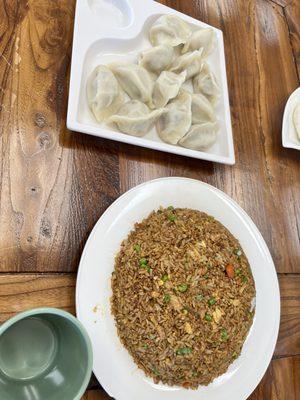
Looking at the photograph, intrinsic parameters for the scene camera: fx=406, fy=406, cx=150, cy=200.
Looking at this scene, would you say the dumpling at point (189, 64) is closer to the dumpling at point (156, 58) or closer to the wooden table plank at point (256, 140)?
the dumpling at point (156, 58)

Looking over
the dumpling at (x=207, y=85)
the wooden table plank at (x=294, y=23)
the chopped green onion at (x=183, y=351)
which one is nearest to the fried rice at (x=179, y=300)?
the chopped green onion at (x=183, y=351)

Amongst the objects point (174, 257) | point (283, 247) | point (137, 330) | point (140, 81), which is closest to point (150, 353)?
point (137, 330)

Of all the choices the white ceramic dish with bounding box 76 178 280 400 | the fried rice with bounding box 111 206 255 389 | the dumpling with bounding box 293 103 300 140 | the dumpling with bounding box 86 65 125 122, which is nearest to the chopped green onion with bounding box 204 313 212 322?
the fried rice with bounding box 111 206 255 389

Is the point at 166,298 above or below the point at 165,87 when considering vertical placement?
below

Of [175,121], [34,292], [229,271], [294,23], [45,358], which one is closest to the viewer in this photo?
[45,358]

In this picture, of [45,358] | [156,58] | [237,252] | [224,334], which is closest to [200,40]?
[156,58]

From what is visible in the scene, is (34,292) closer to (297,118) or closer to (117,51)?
(117,51)

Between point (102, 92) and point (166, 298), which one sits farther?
point (102, 92)
